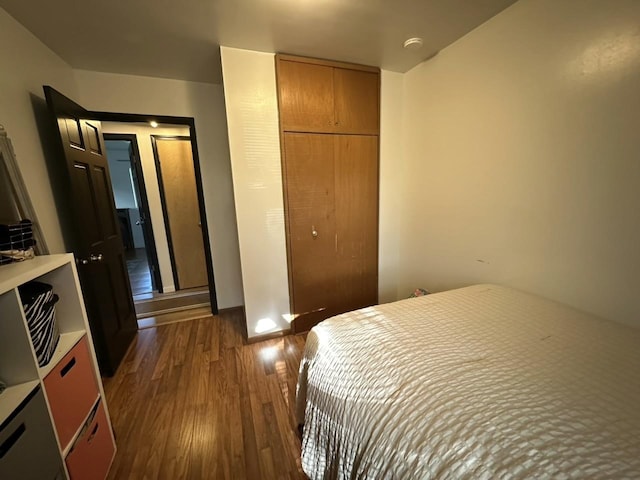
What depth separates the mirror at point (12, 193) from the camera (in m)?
1.27

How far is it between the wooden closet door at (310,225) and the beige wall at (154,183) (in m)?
2.17

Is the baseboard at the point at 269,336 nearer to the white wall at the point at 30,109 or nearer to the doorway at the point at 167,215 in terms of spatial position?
the doorway at the point at 167,215

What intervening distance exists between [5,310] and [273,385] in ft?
4.62

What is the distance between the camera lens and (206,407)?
5.23ft

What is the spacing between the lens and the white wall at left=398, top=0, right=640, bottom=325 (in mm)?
1171

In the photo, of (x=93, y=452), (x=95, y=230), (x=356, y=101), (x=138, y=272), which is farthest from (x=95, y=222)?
(x=138, y=272)

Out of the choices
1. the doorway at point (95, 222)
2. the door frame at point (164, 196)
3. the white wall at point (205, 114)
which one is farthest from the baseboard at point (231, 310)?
the door frame at point (164, 196)

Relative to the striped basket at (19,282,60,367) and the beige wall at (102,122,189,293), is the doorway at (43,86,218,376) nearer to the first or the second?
the striped basket at (19,282,60,367)

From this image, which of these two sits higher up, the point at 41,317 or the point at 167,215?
the point at 167,215

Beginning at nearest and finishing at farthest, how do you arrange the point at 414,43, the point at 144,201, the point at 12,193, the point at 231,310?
the point at 12,193 → the point at 414,43 → the point at 231,310 → the point at 144,201

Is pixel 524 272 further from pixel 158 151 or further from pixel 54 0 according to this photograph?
pixel 158 151

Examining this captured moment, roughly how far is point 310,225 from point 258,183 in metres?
0.56

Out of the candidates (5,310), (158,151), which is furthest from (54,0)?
(158,151)

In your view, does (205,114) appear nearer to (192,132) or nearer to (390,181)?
(192,132)
